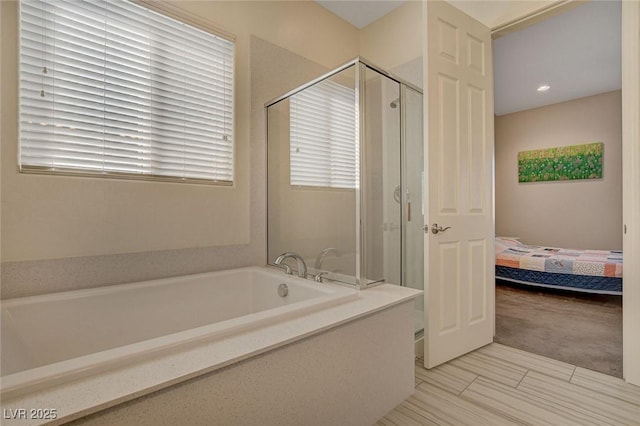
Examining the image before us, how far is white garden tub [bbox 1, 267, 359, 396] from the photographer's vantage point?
0.92m

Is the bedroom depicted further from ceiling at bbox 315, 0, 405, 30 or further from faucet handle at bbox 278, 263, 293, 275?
faucet handle at bbox 278, 263, 293, 275

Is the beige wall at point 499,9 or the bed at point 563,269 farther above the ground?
the beige wall at point 499,9

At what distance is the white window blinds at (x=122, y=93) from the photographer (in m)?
1.51

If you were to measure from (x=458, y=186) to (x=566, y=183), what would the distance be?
4.07 meters

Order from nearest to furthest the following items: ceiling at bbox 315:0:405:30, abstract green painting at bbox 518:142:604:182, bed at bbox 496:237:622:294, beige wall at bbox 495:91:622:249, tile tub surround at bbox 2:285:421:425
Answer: tile tub surround at bbox 2:285:421:425 → ceiling at bbox 315:0:405:30 → bed at bbox 496:237:622:294 → beige wall at bbox 495:91:622:249 → abstract green painting at bbox 518:142:604:182

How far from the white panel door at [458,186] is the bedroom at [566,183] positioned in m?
0.67

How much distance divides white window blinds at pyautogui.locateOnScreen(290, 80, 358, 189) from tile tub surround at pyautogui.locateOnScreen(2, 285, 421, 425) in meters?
0.96

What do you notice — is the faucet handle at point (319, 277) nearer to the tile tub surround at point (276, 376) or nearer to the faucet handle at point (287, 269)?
the faucet handle at point (287, 269)

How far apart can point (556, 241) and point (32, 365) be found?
6.33 meters

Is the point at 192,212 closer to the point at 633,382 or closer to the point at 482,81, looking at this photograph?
the point at 482,81

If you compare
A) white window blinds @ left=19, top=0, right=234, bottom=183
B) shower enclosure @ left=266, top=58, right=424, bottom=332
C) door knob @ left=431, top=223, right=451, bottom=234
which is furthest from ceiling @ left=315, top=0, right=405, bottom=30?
door knob @ left=431, top=223, right=451, bottom=234

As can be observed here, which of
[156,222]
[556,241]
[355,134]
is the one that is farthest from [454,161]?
[556,241]

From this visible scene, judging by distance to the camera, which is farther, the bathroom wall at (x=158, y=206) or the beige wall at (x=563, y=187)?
the beige wall at (x=563, y=187)

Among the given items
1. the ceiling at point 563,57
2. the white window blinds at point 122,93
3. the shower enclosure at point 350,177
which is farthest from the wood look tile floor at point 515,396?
the ceiling at point 563,57
